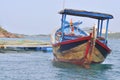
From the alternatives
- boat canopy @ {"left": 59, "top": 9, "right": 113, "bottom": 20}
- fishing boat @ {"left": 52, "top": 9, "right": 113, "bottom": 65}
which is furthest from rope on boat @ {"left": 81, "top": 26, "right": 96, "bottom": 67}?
boat canopy @ {"left": 59, "top": 9, "right": 113, "bottom": 20}

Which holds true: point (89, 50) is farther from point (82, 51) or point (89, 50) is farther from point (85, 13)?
point (85, 13)

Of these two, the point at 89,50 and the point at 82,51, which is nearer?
the point at 89,50

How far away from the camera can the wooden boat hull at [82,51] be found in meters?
29.5

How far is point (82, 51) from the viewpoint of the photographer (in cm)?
2986

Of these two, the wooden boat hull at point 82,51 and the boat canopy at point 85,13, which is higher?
the boat canopy at point 85,13

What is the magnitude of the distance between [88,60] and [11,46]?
2664cm

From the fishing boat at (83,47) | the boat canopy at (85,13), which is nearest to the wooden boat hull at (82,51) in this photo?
the fishing boat at (83,47)

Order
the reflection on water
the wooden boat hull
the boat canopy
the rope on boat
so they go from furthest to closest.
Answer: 1. the boat canopy
2. the wooden boat hull
3. the rope on boat
4. the reflection on water

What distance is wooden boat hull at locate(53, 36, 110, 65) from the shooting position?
29.5 metres

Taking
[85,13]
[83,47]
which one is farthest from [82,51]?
[85,13]

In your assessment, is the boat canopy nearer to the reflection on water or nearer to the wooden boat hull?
the wooden boat hull

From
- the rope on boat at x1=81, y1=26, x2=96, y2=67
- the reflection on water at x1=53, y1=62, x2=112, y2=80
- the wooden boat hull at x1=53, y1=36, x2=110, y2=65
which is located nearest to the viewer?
the reflection on water at x1=53, y1=62, x2=112, y2=80

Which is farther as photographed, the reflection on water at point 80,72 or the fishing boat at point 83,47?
the fishing boat at point 83,47

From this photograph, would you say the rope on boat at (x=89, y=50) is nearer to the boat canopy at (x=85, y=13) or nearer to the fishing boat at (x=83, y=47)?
the fishing boat at (x=83, y=47)
